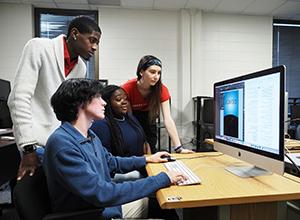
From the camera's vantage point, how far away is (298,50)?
5055 millimetres

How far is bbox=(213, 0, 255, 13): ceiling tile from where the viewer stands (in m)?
4.13

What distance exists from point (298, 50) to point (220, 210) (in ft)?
16.8

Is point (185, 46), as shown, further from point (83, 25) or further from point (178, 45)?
point (83, 25)

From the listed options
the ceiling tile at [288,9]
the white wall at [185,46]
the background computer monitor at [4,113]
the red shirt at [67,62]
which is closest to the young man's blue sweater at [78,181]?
the red shirt at [67,62]

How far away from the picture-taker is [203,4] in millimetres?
4219

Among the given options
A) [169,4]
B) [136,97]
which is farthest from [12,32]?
[136,97]

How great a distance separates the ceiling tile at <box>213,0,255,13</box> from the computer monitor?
319cm

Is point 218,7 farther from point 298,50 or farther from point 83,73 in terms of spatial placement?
point 83,73

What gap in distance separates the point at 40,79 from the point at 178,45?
3.42 metres

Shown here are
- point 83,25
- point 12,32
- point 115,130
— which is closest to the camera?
point 83,25

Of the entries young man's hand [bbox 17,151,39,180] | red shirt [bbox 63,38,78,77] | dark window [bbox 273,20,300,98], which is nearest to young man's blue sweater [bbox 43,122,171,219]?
young man's hand [bbox 17,151,39,180]

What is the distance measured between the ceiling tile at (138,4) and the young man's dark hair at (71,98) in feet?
11.1

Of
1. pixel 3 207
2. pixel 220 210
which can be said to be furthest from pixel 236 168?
pixel 3 207

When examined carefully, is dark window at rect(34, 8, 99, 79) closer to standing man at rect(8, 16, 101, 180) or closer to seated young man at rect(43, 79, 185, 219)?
standing man at rect(8, 16, 101, 180)
